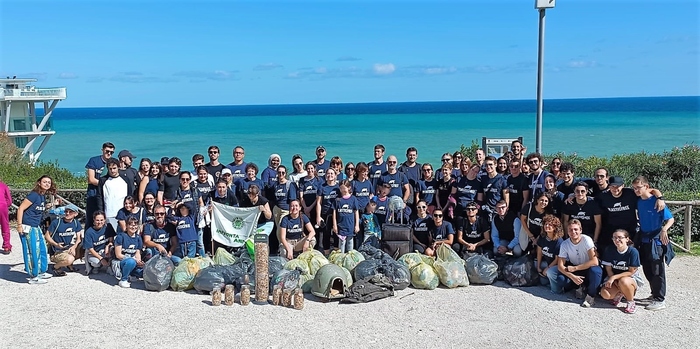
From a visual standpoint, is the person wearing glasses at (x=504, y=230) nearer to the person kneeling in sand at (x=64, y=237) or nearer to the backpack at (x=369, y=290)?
the backpack at (x=369, y=290)

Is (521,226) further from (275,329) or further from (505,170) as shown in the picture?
(275,329)

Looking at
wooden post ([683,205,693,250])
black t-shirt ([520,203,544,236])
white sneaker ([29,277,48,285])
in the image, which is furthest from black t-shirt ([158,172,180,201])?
wooden post ([683,205,693,250])

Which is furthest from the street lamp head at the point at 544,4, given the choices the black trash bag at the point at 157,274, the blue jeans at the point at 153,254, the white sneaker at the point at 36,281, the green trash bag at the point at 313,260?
the white sneaker at the point at 36,281

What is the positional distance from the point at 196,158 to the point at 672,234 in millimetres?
7907

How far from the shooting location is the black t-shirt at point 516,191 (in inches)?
355

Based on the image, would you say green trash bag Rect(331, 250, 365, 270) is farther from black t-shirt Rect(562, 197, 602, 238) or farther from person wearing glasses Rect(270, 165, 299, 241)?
black t-shirt Rect(562, 197, 602, 238)

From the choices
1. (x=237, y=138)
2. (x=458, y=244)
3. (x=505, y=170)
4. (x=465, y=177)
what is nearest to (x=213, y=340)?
(x=458, y=244)

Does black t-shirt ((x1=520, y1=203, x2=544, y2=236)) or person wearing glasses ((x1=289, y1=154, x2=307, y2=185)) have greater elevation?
person wearing glasses ((x1=289, y1=154, x2=307, y2=185))

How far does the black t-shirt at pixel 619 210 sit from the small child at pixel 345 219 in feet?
11.0

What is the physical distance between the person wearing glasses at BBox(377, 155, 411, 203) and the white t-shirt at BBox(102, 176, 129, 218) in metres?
3.84

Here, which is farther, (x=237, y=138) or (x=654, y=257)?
(x=237, y=138)

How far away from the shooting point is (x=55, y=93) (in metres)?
37.4

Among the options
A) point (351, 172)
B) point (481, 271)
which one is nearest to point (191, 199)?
point (351, 172)

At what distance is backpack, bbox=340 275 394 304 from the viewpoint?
780cm
